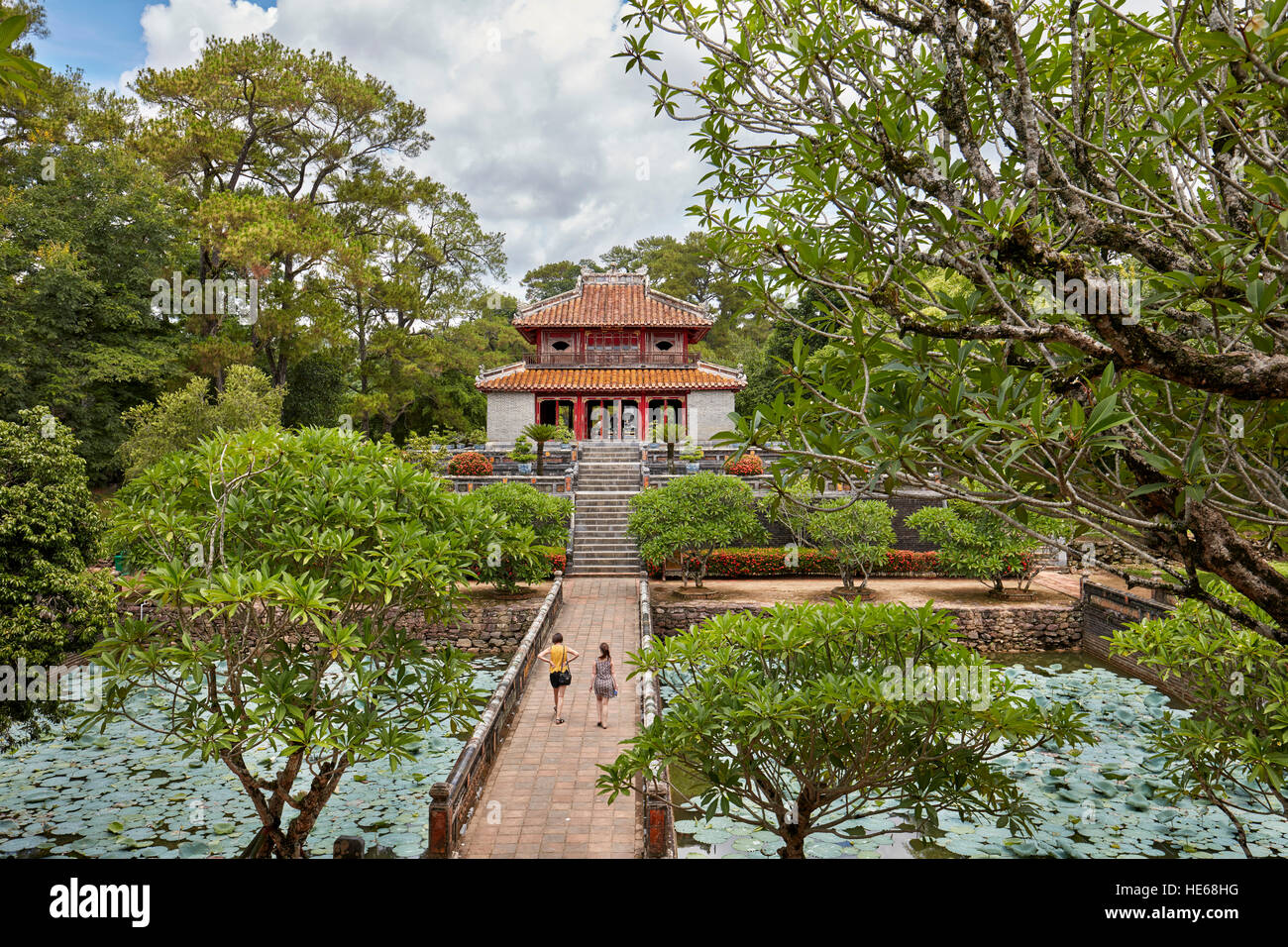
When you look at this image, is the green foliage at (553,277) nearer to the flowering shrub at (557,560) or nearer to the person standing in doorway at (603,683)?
the flowering shrub at (557,560)

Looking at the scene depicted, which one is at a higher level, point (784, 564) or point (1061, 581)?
point (784, 564)

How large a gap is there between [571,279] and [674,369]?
1953 cm

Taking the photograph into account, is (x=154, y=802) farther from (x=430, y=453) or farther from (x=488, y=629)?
(x=430, y=453)

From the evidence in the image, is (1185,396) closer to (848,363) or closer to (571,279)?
(848,363)

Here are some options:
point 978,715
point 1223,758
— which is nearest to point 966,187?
point 978,715

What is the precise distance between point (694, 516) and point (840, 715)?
1004 centimetres

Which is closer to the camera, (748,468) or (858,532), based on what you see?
(858,532)

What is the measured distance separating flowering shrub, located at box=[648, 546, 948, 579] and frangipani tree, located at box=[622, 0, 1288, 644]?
13.0 meters

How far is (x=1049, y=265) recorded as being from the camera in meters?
2.72

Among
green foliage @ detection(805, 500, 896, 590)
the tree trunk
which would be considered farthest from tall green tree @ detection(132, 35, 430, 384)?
the tree trunk

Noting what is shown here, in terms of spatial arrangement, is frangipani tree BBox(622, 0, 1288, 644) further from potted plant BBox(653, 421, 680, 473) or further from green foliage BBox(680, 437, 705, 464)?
green foliage BBox(680, 437, 705, 464)

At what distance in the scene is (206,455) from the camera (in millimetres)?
4516

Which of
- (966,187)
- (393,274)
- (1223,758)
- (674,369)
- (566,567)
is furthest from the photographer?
(674,369)

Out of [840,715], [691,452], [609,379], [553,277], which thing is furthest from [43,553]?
[553,277]
